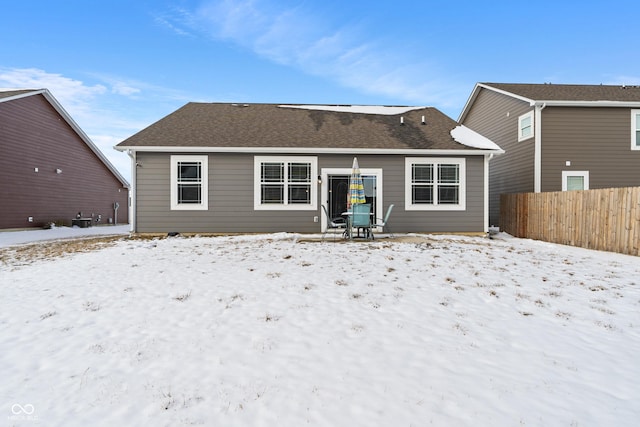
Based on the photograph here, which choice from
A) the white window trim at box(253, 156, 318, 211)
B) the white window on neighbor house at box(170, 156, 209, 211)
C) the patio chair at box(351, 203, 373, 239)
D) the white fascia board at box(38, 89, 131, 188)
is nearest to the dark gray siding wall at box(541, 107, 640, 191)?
the patio chair at box(351, 203, 373, 239)

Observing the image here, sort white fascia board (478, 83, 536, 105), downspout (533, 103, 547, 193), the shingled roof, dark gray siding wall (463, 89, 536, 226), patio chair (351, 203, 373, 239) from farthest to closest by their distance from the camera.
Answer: dark gray siding wall (463, 89, 536, 226)
the shingled roof
white fascia board (478, 83, 536, 105)
downspout (533, 103, 547, 193)
patio chair (351, 203, 373, 239)

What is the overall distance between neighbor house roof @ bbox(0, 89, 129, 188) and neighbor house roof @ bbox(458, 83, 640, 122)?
22.1m

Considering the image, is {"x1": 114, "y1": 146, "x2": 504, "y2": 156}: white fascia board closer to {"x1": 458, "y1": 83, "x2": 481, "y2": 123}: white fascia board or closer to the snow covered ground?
the snow covered ground

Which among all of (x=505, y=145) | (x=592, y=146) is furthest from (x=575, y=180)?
(x=505, y=145)

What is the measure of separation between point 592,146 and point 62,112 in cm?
2578

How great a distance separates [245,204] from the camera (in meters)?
12.0

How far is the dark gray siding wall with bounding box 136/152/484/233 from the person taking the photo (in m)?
11.8

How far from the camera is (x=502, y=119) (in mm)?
15859

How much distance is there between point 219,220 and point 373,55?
14772 millimetres

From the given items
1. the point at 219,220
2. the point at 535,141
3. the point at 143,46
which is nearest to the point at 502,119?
the point at 535,141

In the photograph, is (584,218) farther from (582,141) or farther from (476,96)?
(476,96)

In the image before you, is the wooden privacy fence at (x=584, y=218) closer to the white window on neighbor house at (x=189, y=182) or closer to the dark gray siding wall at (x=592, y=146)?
the dark gray siding wall at (x=592, y=146)

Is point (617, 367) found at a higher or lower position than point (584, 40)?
lower

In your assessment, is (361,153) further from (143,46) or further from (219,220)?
(143,46)
